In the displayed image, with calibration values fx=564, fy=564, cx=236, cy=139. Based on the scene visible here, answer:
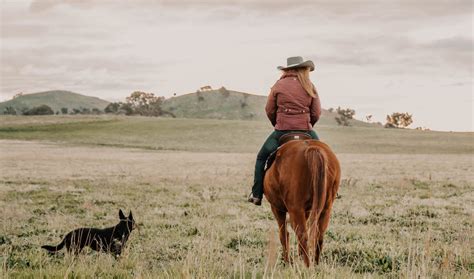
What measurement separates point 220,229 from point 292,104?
13.3 ft

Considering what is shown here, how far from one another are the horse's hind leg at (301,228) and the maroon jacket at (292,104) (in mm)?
1466

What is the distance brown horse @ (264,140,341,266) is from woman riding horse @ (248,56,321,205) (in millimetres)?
448

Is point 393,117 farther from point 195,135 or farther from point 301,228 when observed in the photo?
point 301,228

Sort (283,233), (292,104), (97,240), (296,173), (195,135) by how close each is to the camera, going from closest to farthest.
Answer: (296,173)
(283,233)
(292,104)
(97,240)
(195,135)

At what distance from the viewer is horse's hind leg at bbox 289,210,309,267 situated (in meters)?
7.09

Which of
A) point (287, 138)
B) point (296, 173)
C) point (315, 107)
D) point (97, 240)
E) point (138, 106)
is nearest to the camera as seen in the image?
point (296, 173)

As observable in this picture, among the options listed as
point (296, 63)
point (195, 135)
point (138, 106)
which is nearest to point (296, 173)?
point (296, 63)

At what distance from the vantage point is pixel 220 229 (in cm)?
1136

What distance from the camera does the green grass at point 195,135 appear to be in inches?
3110

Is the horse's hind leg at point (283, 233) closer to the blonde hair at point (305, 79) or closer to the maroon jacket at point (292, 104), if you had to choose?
the maroon jacket at point (292, 104)

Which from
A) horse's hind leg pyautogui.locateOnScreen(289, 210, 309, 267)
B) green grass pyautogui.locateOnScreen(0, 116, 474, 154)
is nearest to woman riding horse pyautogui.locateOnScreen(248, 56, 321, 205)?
horse's hind leg pyautogui.locateOnScreen(289, 210, 309, 267)

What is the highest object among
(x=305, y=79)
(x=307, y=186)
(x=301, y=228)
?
(x=305, y=79)

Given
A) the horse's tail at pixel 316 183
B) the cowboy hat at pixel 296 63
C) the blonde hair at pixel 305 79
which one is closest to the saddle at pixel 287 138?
the blonde hair at pixel 305 79

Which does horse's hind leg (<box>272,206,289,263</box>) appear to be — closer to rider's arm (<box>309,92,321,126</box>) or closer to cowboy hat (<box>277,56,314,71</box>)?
rider's arm (<box>309,92,321,126</box>)
